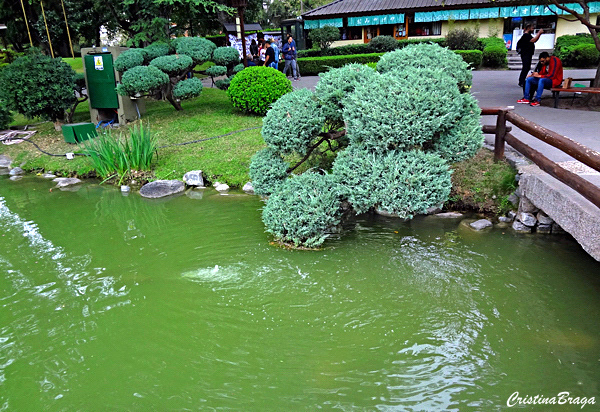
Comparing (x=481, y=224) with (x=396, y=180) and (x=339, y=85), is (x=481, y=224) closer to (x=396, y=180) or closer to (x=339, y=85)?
(x=396, y=180)

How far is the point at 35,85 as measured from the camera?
32.4 feet

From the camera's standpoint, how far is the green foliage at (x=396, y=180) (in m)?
4.95

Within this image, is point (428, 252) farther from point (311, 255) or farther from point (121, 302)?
point (121, 302)

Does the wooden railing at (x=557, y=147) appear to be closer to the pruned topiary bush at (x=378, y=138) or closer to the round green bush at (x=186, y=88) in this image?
the pruned topiary bush at (x=378, y=138)

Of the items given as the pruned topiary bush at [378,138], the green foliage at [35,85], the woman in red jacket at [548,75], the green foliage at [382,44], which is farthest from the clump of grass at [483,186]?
the green foliage at [382,44]

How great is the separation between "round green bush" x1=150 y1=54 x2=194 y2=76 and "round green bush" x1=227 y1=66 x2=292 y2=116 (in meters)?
1.18

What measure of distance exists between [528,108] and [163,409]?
31.5 ft

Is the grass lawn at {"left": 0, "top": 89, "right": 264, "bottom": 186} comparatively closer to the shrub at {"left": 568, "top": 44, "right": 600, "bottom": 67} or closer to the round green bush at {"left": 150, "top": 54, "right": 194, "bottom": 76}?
the round green bush at {"left": 150, "top": 54, "right": 194, "bottom": 76}

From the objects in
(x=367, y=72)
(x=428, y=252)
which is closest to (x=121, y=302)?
(x=428, y=252)

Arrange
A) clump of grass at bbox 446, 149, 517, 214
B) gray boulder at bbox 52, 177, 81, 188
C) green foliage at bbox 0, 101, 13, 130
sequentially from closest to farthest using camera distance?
clump of grass at bbox 446, 149, 517, 214 → gray boulder at bbox 52, 177, 81, 188 → green foliage at bbox 0, 101, 13, 130

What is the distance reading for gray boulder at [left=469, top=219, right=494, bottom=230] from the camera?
5.60 metres

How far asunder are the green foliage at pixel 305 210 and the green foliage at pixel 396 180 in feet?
0.73

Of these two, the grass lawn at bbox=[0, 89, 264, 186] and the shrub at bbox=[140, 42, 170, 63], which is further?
the shrub at bbox=[140, 42, 170, 63]

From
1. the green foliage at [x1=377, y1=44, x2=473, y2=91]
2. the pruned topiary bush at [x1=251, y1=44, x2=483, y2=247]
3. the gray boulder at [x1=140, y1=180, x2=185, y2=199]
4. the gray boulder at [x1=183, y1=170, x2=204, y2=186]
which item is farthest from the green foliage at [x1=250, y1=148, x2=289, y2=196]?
the gray boulder at [x1=140, y1=180, x2=185, y2=199]
